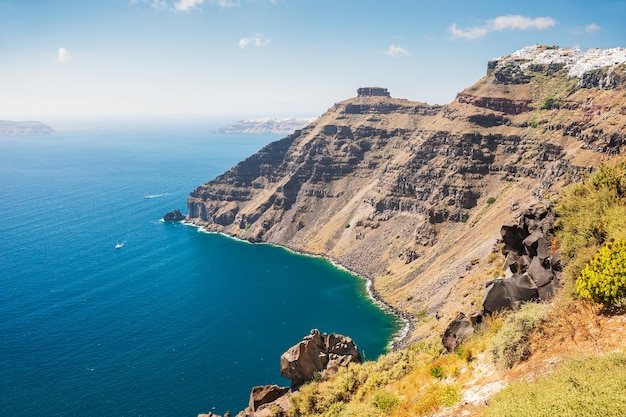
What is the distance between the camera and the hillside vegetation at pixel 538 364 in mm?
17109

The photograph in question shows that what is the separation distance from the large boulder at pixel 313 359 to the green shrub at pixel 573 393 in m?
25.3

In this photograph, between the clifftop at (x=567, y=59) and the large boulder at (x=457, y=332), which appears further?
the clifftop at (x=567, y=59)

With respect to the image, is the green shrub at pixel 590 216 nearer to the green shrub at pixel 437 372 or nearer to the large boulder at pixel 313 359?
the green shrub at pixel 437 372

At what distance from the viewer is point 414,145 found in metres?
184

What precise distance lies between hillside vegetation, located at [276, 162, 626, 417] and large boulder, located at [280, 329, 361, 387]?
4324 mm

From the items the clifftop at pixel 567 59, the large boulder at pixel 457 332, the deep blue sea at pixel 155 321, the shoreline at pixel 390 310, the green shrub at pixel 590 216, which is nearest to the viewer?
the green shrub at pixel 590 216

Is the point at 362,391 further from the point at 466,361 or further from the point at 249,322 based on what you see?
the point at 249,322

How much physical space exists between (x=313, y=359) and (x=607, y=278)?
2926 centimetres

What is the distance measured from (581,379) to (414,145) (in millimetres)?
173569

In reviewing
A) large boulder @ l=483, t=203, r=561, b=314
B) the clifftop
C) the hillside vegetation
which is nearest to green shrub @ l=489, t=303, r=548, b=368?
the hillside vegetation

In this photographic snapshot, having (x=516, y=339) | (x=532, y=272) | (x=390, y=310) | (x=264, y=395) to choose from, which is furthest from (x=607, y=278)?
(x=390, y=310)

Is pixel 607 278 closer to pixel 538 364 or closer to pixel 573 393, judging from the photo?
pixel 538 364

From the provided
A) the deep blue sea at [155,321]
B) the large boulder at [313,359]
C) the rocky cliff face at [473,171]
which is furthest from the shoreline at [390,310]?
the large boulder at [313,359]

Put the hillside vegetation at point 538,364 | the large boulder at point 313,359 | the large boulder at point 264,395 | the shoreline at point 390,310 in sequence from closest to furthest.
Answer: the hillside vegetation at point 538,364 < the large boulder at point 264,395 < the large boulder at point 313,359 < the shoreline at point 390,310
